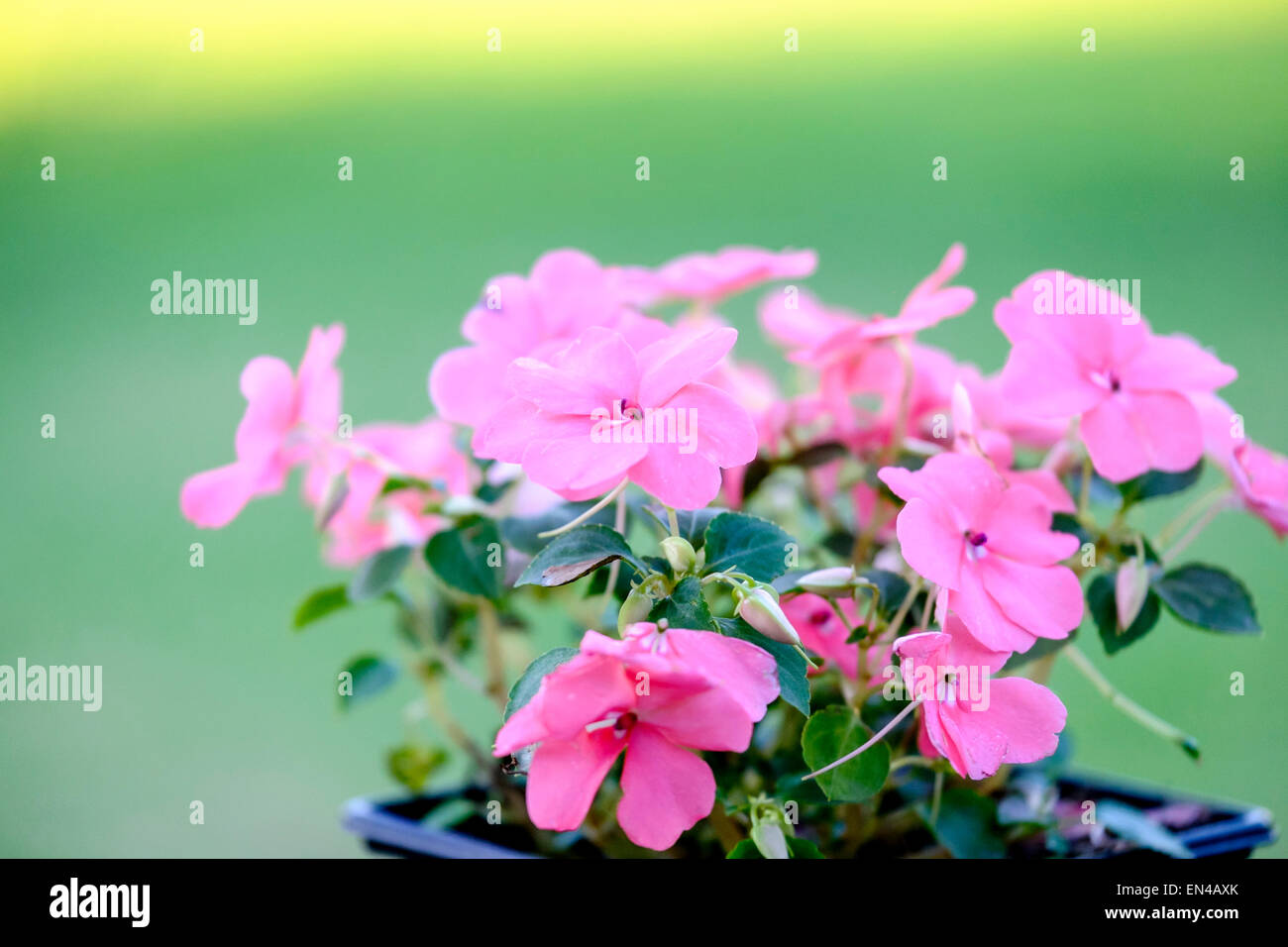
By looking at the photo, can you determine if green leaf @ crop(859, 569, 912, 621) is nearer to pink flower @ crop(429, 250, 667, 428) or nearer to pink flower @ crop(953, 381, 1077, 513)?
pink flower @ crop(953, 381, 1077, 513)

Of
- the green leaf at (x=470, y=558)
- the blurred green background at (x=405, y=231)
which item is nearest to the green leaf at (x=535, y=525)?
the green leaf at (x=470, y=558)

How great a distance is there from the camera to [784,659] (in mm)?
459

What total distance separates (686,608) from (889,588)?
136 mm

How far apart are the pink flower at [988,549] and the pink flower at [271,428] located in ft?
1.10

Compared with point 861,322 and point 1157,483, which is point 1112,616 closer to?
point 1157,483

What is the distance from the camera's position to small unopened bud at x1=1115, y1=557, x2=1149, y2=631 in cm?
55

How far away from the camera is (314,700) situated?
1.68 m

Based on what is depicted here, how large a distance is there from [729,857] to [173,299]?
1.94 ft

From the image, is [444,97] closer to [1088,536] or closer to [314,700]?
[314,700]

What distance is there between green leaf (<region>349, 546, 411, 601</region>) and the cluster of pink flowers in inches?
0.5

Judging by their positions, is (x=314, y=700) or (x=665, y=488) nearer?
(x=665, y=488)

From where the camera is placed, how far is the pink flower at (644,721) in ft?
1.33

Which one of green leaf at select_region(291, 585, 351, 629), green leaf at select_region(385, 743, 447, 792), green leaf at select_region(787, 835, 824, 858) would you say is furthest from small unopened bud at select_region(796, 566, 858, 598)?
green leaf at select_region(385, 743, 447, 792)

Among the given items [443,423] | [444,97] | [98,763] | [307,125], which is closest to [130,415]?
[98,763]
